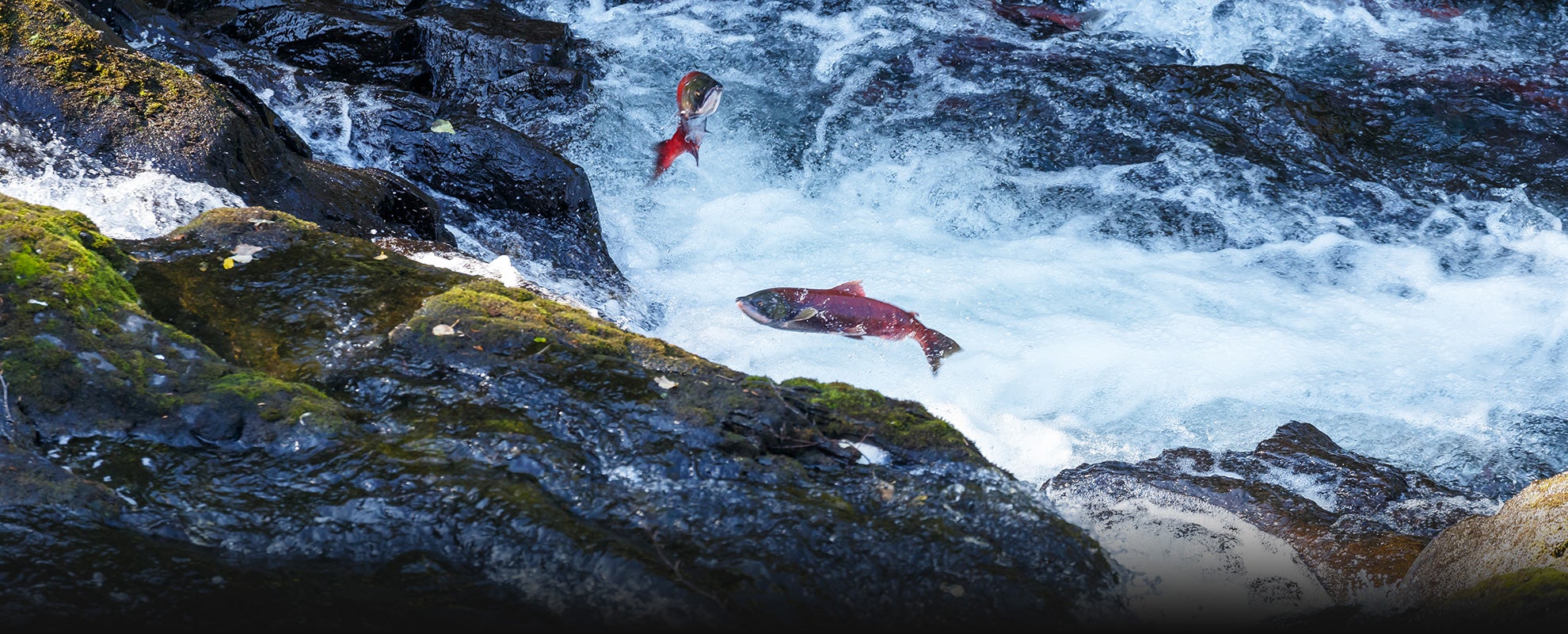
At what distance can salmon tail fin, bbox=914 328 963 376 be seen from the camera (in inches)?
219

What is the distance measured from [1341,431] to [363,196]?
5.21m

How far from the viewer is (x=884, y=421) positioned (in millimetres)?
2982

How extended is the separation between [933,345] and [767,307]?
933 mm

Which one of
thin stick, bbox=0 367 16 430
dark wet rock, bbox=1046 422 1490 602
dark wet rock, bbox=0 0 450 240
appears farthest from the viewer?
dark wet rock, bbox=0 0 450 240

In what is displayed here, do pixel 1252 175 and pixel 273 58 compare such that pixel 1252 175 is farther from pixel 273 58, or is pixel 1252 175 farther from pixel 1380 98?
pixel 273 58

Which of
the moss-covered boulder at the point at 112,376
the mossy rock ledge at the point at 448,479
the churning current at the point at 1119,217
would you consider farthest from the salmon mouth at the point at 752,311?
the moss-covered boulder at the point at 112,376

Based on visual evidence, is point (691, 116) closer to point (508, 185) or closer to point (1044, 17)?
point (508, 185)

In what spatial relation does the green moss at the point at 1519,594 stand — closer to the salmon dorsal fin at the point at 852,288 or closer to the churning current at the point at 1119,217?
the churning current at the point at 1119,217

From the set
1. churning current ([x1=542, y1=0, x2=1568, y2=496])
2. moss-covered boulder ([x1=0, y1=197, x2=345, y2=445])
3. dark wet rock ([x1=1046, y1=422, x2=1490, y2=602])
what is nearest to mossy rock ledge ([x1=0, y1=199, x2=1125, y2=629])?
moss-covered boulder ([x1=0, y1=197, x2=345, y2=445])

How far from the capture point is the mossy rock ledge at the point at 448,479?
2.28m

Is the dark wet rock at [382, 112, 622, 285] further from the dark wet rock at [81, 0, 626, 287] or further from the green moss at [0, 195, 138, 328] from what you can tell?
the green moss at [0, 195, 138, 328]

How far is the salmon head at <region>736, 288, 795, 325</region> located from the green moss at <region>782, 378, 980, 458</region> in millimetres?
2396

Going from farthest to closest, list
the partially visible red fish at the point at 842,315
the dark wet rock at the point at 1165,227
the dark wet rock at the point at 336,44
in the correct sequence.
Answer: the dark wet rock at the point at 336,44 → the dark wet rock at the point at 1165,227 → the partially visible red fish at the point at 842,315

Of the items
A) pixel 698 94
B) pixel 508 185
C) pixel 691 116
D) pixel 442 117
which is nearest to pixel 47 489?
pixel 508 185
